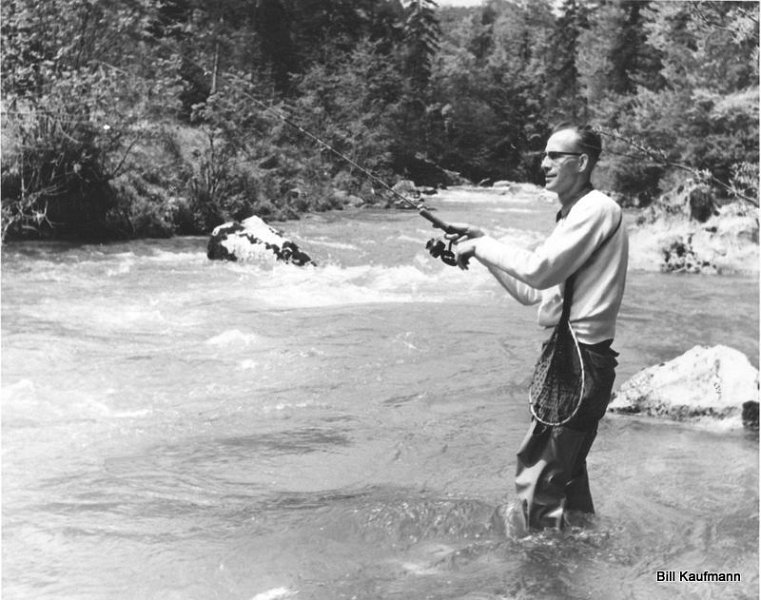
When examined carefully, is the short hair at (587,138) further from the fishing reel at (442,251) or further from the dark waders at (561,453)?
the dark waders at (561,453)

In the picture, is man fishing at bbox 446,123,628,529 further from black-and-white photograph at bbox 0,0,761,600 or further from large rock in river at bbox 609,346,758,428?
large rock in river at bbox 609,346,758,428

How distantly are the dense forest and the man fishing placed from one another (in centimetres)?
28

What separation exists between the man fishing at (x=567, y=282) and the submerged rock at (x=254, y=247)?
1184cm

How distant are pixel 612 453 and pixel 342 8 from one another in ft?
171

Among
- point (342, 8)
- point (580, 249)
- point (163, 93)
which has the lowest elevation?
point (580, 249)

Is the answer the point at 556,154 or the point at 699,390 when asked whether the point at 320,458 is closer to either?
the point at 556,154

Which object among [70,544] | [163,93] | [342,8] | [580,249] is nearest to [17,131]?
[163,93]

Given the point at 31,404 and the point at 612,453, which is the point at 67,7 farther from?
the point at 612,453

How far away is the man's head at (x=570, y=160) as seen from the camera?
368cm

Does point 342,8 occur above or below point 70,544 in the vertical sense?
above

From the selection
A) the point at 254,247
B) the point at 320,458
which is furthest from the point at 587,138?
the point at 254,247

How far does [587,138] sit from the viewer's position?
3701 mm

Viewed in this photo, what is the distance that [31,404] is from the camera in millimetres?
6660

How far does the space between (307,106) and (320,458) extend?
31.5 meters
